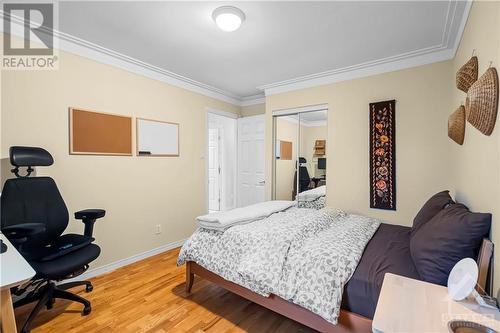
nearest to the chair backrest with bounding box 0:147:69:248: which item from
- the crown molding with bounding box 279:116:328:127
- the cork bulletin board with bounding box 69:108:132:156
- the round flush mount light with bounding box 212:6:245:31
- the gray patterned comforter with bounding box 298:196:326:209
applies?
the cork bulletin board with bounding box 69:108:132:156

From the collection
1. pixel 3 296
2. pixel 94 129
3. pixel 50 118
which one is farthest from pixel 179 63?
pixel 3 296

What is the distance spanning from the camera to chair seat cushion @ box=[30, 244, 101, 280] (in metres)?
1.75

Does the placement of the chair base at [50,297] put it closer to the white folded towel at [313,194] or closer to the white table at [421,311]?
the white table at [421,311]

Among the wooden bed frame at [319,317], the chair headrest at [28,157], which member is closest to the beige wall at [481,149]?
the wooden bed frame at [319,317]

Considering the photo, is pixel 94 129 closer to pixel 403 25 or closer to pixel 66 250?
pixel 66 250

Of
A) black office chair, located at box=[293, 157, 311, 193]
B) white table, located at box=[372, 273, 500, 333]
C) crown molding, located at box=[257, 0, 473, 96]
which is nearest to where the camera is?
white table, located at box=[372, 273, 500, 333]

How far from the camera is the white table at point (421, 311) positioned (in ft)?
2.90

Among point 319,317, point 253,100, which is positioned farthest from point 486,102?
point 253,100

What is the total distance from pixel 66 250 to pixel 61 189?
797mm

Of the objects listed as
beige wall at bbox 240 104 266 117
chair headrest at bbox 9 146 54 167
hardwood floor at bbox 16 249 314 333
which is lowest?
hardwood floor at bbox 16 249 314 333

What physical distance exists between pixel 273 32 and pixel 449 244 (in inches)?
85.7

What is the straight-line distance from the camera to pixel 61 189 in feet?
8.03

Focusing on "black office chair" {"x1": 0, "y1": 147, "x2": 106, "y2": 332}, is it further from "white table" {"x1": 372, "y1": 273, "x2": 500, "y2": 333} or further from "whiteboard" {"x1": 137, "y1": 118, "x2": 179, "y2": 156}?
"white table" {"x1": 372, "y1": 273, "x2": 500, "y2": 333}

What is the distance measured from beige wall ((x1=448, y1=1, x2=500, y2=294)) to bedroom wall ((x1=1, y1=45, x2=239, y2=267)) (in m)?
3.26
